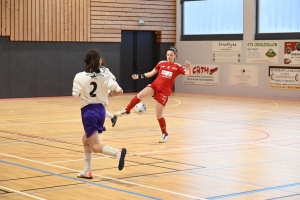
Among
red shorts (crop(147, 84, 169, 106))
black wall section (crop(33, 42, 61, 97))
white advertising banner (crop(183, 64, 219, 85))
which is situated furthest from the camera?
white advertising banner (crop(183, 64, 219, 85))

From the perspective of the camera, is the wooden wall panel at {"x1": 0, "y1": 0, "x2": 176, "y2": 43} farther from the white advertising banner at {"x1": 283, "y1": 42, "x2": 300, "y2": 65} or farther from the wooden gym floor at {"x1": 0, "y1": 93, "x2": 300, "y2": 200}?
the white advertising banner at {"x1": 283, "y1": 42, "x2": 300, "y2": 65}

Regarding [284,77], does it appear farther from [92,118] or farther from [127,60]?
[92,118]

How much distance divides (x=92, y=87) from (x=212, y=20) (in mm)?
19539

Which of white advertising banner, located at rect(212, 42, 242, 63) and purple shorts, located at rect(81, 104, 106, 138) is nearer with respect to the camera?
purple shorts, located at rect(81, 104, 106, 138)

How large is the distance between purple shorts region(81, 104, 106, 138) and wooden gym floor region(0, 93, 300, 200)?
692 millimetres

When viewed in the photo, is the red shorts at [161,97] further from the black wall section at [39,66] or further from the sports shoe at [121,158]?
the black wall section at [39,66]

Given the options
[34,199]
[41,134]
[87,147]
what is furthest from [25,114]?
[34,199]

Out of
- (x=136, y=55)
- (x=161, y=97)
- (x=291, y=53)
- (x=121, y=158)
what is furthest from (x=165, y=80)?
(x=136, y=55)

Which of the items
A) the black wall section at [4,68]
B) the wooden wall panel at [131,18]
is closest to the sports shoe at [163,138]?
the black wall section at [4,68]

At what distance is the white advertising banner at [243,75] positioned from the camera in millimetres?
25141

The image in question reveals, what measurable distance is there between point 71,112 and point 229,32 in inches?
414

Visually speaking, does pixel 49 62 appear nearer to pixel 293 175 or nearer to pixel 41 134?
pixel 41 134

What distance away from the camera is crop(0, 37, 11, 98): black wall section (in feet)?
76.6

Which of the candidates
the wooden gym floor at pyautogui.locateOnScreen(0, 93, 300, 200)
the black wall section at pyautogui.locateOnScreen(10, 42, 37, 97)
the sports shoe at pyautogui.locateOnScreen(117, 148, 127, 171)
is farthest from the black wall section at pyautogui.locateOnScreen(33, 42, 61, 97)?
the sports shoe at pyautogui.locateOnScreen(117, 148, 127, 171)
